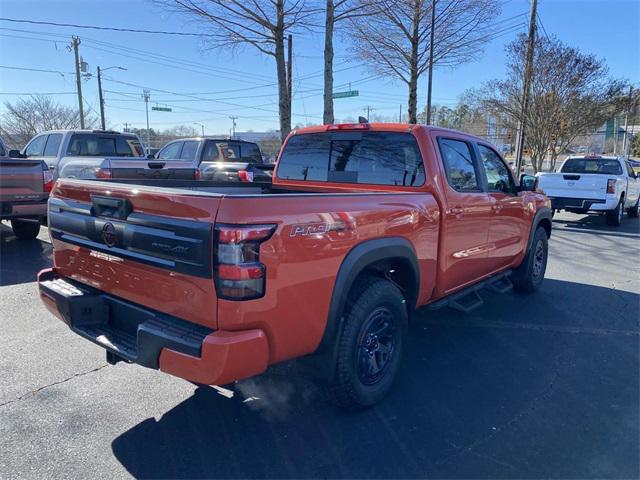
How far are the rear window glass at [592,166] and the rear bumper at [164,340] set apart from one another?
13171mm

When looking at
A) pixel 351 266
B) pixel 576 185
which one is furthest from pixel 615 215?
pixel 351 266

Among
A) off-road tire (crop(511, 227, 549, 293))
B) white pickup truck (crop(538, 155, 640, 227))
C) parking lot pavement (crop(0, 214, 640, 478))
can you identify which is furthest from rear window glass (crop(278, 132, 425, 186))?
white pickup truck (crop(538, 155, 640, 227))

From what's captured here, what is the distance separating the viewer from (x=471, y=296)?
457cm

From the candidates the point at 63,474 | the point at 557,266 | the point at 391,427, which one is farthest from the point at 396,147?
the point at 557,266

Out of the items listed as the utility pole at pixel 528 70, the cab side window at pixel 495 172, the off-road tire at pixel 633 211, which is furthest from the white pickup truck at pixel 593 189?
the cab side window at pixel 495 172

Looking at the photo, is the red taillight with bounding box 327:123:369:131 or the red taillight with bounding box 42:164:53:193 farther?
the red taillight with bounding box 42:164:53:193

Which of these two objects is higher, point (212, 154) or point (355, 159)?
point (212, 154)

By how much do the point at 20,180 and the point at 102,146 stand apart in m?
3.49

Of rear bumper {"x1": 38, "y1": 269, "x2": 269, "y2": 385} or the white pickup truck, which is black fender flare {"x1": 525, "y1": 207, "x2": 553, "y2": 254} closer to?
rear bumper {"x1": 38, "y1": 269, "x2": 269, "y2": 385}

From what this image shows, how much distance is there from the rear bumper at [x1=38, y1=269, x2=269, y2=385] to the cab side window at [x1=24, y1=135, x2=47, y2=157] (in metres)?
9.42

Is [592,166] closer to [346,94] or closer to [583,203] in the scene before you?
[583,203]

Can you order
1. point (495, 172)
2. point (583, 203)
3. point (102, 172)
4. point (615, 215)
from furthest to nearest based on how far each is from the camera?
point (615, 215) < point (583, 203) < point (102, 172) < point (495, 172)

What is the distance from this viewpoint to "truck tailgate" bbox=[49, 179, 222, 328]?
2271 mm

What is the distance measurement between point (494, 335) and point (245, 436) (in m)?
2.81
